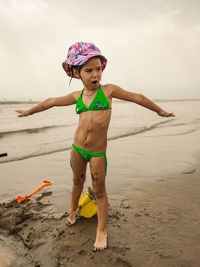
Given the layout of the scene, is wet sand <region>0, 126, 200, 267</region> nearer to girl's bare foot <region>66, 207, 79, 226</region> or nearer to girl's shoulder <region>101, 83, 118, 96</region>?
girl's bare foot <region>66, 207, 79, 226</region>

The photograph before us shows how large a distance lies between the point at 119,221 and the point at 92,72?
170 cm

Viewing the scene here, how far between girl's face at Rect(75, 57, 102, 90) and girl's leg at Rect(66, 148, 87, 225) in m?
0.75

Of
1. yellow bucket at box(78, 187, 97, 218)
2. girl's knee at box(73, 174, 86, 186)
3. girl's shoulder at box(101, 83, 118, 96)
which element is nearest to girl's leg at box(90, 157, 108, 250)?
girl's knee at box(73, 174, 86, 186)

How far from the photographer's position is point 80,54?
2.28 m

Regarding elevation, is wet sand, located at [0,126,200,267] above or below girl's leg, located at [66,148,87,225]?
below

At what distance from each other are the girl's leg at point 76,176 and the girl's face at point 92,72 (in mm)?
750

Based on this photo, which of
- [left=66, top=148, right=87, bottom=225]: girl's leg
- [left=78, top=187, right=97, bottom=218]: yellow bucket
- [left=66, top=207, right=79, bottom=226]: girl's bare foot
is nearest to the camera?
[left=66, top=148, right=87, bottom=225]: girl's leg

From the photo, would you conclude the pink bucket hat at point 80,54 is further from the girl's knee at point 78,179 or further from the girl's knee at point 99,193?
the girl's knee at point 99,193

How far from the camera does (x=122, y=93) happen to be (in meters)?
2.44

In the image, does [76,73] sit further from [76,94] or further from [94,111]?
[94,111]

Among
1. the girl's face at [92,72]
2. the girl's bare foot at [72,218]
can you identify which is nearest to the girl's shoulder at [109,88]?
the girl's face at [92,72]

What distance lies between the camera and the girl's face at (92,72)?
2242mm

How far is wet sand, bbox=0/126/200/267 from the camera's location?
208 cm

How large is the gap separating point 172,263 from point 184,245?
0.98 feet
